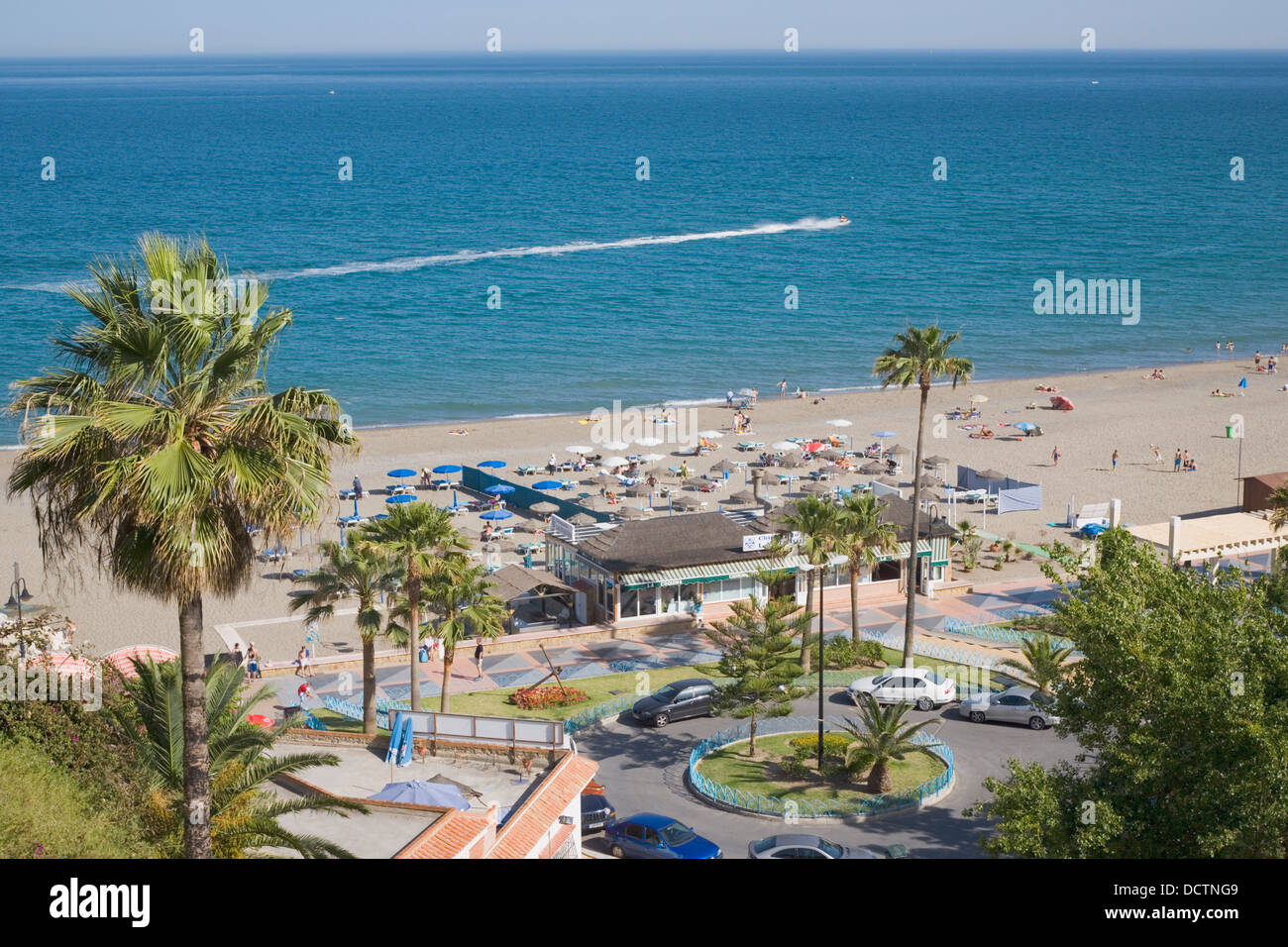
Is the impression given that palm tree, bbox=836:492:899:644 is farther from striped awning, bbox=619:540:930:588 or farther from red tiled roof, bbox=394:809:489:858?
red tiled roof, bbox=394:809:489:858

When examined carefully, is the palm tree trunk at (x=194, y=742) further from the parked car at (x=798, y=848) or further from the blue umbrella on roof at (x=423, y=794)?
the parked car at (x=798, y=848)

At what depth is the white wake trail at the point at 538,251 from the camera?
389ft

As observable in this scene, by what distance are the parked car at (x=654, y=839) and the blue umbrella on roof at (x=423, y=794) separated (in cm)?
724

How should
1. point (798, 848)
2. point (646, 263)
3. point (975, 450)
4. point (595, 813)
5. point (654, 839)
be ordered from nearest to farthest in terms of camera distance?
1. point (798, 848)
2. point (654, 839)
3. point (595, 813)
4. point (975, 450)
5. point (646, 263)

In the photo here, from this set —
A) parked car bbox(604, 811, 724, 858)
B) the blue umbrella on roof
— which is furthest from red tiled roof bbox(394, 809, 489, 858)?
parked car bbox(604, 811, 724, 858)

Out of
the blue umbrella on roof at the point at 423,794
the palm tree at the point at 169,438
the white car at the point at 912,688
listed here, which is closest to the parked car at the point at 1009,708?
the white car at the point at 912,688

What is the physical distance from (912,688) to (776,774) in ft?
18.1

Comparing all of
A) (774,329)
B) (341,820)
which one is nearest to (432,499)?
(341,820)

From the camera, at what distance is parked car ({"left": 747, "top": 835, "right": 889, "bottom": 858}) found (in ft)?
75.3

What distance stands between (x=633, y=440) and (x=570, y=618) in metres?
20.9

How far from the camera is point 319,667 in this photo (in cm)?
3612

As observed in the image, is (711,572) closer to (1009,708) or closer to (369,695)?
(1009,708)

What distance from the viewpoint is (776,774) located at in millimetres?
28672

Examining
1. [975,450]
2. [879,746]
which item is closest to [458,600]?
[879,746]
